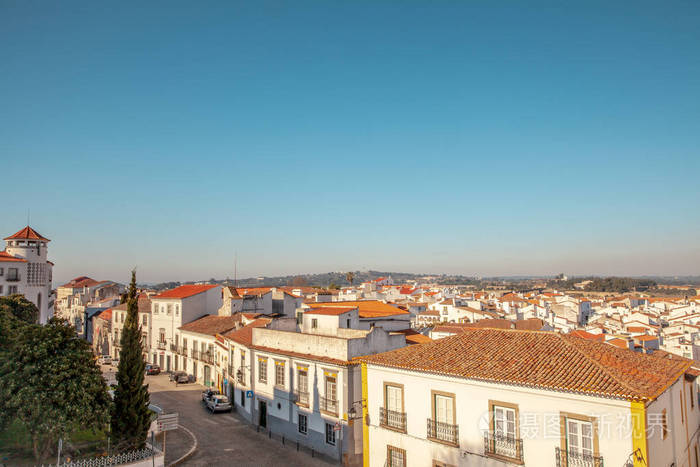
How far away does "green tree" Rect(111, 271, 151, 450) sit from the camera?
22641mm

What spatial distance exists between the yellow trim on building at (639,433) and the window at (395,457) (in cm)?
973

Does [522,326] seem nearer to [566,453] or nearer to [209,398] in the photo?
[209,398]

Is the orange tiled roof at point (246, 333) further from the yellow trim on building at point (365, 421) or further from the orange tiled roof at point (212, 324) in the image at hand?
the yellow trim on building at point (365, 421)

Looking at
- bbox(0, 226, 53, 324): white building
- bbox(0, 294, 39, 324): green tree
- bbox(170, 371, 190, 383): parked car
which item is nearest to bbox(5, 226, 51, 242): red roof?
bbox(0, 226, 53, 324): white building

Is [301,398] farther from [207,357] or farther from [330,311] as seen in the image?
[207,357]

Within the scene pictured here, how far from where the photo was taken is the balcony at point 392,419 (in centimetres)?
2225

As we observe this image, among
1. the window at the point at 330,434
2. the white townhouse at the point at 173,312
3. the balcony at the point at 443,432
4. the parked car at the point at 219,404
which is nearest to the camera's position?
the balcony at the point at 443,432

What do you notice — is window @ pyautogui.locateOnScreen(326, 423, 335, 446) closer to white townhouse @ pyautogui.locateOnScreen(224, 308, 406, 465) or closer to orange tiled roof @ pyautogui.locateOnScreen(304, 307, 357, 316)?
white townhouse @ pyautogui.locateOnScreen(224, 308, 406, 465)

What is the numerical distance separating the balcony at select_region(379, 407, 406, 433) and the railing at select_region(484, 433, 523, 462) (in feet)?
13.8

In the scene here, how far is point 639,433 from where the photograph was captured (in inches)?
617

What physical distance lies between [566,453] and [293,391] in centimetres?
1675

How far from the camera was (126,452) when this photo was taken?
2180cm

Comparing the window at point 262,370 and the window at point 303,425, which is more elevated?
the window at point 262,370

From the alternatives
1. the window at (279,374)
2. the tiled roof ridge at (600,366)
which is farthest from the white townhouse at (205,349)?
the tiled roof ridge at (600,366)
